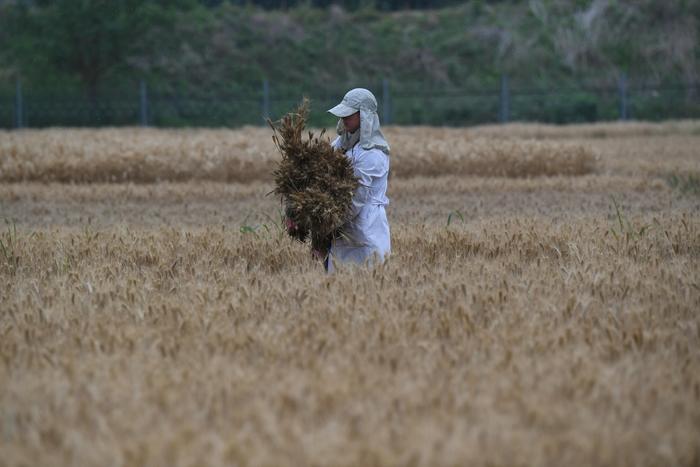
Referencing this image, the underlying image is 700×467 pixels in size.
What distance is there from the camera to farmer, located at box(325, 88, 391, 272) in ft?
21.2

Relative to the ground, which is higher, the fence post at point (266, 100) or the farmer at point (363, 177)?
the fence post at point (266, 100)

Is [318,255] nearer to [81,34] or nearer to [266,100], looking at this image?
[266,100]

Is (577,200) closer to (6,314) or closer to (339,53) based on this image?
(6,314)

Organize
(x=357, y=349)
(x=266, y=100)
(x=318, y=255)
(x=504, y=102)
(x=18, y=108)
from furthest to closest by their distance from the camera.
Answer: (x=504, y=102) → (x=266, y=100) → (x=18, y=108) → (x=318, y=255) → (x=357, y=349)

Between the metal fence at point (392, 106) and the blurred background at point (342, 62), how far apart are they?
7 cm

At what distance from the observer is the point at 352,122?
6.62 meters

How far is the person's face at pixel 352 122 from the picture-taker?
6578 millimetres

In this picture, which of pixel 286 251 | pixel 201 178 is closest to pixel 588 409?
pixel 286 251

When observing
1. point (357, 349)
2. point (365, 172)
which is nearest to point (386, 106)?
point (365, 172)

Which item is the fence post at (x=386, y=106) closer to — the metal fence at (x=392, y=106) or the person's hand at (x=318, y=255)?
the metal fence at (x=392, y=106)

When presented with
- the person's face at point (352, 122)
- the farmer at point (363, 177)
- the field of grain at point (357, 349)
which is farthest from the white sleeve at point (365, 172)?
the field of grain at point (357, 349)

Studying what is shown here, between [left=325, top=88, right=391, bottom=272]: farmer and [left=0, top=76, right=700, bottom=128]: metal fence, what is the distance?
27.2 metres

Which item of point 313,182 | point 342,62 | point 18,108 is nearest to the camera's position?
point 313,182

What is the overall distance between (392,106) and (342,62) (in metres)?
8.23
